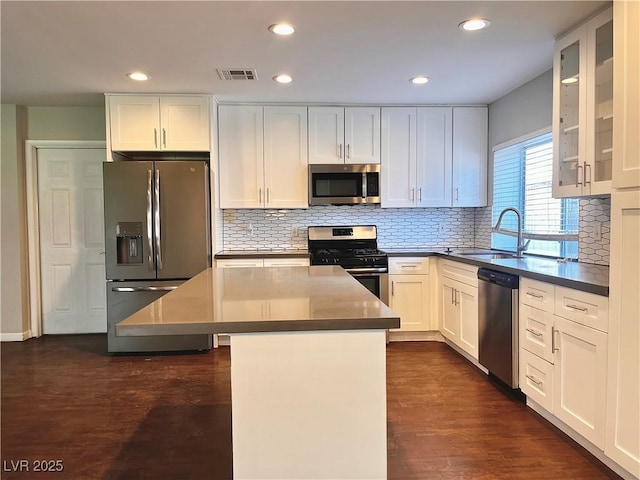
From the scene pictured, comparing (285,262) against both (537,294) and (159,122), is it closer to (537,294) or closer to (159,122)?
(159,122)

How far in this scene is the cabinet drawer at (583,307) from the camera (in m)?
1.99

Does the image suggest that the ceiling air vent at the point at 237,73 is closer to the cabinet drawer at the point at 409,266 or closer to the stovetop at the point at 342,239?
the stovetop at the point at 342,239

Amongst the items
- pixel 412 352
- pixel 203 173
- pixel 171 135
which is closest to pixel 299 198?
pixel 203 173

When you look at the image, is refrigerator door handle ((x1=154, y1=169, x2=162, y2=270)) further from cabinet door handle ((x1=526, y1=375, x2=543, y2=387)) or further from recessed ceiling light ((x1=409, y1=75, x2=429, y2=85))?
cabinet door handle ((x1=526, y1=375, x2=543, y2=387))

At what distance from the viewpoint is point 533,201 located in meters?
3.63

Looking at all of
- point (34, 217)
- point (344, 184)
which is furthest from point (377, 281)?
point (34, 217)

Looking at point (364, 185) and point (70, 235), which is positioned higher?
point (364, 185)

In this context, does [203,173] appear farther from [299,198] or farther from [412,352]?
[412,352]

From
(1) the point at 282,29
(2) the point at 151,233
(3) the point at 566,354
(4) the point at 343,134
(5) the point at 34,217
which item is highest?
(1) the point at 282,29

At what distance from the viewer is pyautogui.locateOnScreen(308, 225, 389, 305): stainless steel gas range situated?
403 centimetres

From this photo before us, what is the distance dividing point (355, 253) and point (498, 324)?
161 cm

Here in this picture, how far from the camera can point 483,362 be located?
3193mm

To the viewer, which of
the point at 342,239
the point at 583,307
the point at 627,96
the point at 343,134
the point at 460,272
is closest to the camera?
the point at 627,96

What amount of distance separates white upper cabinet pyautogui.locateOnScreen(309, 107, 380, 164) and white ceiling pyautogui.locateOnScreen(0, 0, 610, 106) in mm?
324
